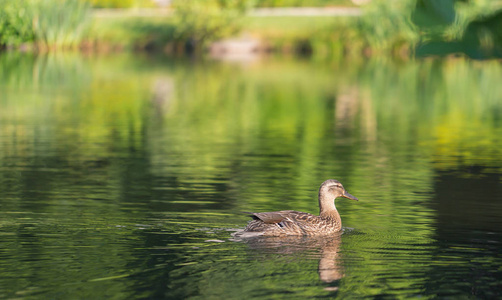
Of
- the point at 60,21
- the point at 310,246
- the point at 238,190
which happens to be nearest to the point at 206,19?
the point at 60,21

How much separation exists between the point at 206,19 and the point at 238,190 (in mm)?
48606

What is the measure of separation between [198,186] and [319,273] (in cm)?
585

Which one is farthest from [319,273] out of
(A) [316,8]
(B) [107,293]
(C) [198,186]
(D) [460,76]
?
(A) [316,8]

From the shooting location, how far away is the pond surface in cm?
807

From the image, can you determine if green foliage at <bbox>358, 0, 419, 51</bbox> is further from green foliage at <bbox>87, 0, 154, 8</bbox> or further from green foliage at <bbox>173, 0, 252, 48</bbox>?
green foliage at <bbox>87, 0, 154, 8</bbox>

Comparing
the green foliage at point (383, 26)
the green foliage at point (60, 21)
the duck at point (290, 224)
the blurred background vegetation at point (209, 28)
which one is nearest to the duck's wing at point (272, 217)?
the duck at point (290, 224)

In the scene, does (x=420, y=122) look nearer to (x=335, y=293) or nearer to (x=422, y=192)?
(x=422, y=192)

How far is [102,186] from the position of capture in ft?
45.7

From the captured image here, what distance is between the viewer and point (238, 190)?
1356cm

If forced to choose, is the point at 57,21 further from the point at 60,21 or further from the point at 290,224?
the point at 290,224

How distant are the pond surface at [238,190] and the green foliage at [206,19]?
26765mm

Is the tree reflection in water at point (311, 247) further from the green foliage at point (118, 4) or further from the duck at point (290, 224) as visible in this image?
the green foliage at point (118, 4)

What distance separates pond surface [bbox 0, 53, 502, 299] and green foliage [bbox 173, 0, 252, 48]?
26.8 metres

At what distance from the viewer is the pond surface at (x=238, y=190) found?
8.07m
